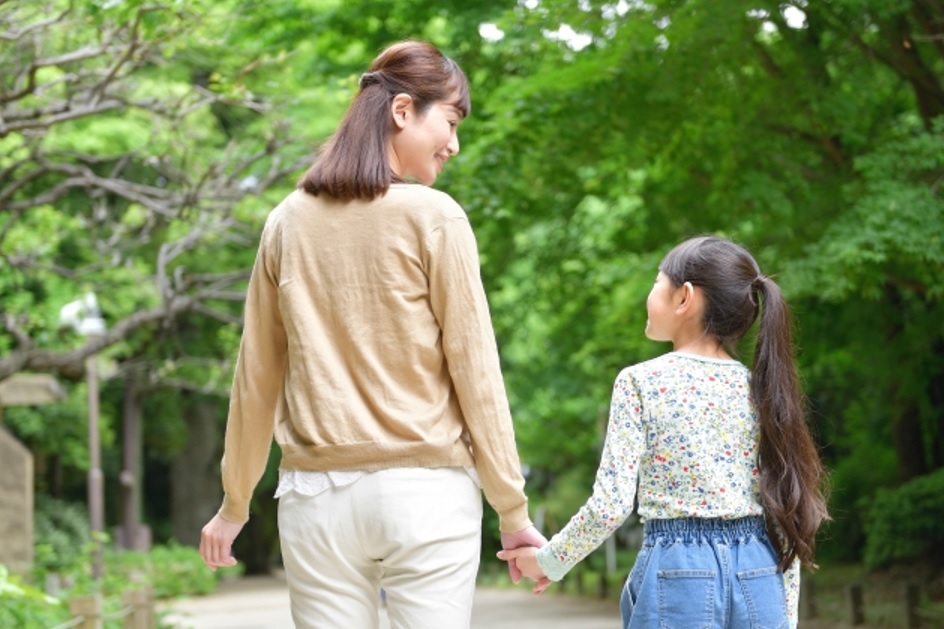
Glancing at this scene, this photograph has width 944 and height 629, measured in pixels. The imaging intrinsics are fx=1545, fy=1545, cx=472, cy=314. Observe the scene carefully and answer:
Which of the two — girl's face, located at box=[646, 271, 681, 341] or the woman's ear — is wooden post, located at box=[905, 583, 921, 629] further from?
the woman's ear

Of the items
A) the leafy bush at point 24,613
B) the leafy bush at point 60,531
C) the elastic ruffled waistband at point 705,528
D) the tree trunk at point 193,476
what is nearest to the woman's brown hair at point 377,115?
the elastic ruffled waistband at point 705,528

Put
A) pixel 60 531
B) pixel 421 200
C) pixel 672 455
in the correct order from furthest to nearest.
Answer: pixel 60 531, pixel 672 455, pixel 421 200

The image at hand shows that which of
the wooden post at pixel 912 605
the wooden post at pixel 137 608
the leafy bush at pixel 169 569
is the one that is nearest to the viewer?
the wooden post at pixel 137 608

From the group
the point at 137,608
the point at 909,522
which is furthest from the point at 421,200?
the point at 909,522

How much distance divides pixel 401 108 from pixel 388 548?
952 millimetres

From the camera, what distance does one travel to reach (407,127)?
336 cm

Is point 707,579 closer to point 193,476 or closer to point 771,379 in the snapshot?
point 771,379

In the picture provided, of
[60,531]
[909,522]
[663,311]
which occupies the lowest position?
[60,531]

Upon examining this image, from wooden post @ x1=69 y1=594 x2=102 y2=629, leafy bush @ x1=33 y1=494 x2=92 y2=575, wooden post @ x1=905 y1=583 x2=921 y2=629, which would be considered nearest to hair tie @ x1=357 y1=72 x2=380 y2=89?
wooden post @ x1=69 y1=594 x2=102 y2=629

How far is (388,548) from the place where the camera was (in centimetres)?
311

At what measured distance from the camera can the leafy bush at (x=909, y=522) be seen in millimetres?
18406

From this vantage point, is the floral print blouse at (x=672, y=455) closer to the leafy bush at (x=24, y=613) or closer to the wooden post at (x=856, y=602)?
the leafy bush at (x=24, y=613)

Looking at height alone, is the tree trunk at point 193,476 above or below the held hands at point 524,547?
below

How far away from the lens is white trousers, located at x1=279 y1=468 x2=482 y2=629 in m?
3.10
